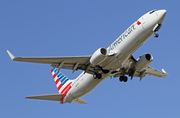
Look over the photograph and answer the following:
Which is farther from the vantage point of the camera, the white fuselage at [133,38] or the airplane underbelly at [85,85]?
the airplane underbelly at [85,85]

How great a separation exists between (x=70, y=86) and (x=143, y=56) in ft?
32.6

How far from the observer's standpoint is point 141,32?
84.1 ft

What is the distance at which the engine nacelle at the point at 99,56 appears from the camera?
→ 87.5ft

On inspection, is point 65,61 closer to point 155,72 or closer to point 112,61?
point 112,61

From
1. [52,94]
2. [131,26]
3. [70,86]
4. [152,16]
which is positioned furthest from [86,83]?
[152,16]

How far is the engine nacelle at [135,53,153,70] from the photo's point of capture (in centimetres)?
2986

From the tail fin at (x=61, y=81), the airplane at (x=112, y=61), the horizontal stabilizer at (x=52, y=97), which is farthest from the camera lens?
the tail fin at (x=61, y=81)

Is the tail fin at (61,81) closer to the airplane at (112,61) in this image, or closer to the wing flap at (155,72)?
the airplane at (112,61)

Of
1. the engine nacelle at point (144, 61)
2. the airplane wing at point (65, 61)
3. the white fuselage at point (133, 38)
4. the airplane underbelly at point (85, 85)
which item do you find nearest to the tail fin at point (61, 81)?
the airplane underbelly at point (85, 85)

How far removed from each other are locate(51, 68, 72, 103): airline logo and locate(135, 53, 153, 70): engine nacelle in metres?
9.13

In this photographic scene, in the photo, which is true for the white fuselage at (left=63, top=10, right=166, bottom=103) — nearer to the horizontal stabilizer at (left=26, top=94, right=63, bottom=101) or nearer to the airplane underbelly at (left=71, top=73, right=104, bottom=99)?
the airplane underbelly at (left=71, top=73, right=104, bottom=99)

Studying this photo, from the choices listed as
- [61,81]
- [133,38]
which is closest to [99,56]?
[133,38]

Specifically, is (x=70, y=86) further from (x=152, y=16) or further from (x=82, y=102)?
(x=152, y=16)

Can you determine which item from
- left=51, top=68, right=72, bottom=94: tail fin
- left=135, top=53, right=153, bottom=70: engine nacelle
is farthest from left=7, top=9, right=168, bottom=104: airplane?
left=51, top=68, right=72, bottom=94: tail fin
